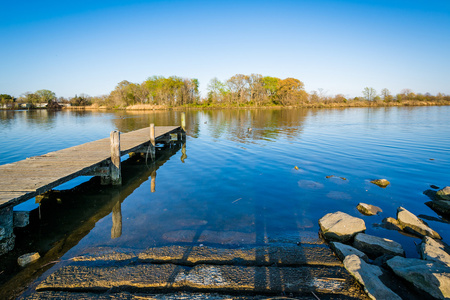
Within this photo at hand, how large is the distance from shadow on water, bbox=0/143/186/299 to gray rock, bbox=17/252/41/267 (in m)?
0.08

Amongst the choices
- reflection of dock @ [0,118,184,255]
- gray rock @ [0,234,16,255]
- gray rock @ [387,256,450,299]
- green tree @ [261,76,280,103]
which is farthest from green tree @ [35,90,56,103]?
gray rock @ [387,256,450,299]

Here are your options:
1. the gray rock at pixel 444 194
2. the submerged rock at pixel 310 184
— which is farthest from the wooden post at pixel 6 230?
the gray rock at pixel 444 194

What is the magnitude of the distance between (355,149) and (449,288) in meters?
14.0

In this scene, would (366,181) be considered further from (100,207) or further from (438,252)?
(100,207)

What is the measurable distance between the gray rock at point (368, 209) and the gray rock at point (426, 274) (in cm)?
294

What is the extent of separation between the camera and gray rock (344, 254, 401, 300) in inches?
139

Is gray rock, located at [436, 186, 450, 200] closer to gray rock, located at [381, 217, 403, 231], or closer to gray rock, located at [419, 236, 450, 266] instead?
gray rock, located at [381, 217, 403, 231]

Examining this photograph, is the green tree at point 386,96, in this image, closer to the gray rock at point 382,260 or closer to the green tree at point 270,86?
the green tree at point 270,86

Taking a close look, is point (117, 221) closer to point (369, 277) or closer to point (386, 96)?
point (369, 277)

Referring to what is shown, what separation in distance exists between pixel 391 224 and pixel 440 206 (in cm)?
241

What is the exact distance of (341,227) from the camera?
574cm

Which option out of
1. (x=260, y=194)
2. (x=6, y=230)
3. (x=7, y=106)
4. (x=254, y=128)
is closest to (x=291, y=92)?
(x=254, y=128)

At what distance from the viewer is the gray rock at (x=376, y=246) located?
16.3 feet

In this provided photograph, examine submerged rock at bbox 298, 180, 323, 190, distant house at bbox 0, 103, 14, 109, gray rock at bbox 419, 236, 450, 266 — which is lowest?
gray rock at bbox 419, 236, 450, 266
